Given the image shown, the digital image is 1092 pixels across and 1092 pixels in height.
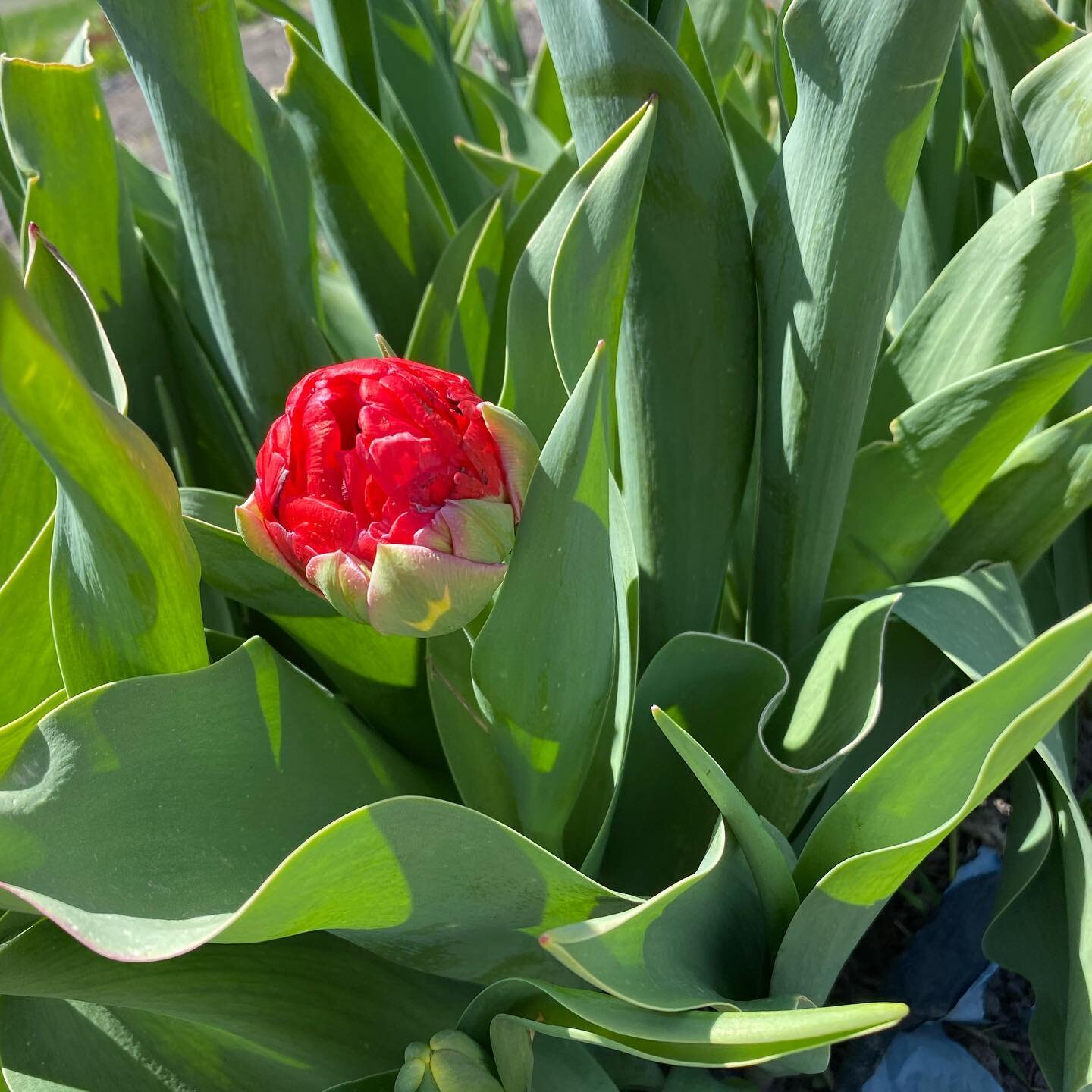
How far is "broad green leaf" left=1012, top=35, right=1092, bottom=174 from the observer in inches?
20.2

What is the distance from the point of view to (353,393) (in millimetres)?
393

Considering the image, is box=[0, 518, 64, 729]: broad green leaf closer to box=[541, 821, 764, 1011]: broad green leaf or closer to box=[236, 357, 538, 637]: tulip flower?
box=[236, 357, 538, 637]: tulip flower

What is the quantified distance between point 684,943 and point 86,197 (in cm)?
54

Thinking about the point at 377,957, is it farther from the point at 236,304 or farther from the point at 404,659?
the point at 236,304

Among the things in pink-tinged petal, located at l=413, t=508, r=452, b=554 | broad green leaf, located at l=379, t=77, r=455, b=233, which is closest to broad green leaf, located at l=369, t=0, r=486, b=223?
broad green leaf, located at l=379, t=77, r=455, b=233

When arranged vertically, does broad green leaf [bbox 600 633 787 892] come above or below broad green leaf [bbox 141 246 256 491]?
below

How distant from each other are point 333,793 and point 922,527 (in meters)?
0.36

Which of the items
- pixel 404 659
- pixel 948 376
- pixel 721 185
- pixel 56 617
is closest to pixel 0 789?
pixel 56 617

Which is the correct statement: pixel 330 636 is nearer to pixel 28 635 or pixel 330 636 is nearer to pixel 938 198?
pixel 28 635

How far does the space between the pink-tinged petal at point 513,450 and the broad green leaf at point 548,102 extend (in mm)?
648

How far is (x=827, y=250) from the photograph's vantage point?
1.59 ft

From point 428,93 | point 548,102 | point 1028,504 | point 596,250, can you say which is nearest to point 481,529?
point 596,250

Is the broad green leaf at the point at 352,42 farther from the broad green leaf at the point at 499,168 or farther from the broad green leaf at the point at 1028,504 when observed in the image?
the broad green leaf at the point at 1028,504

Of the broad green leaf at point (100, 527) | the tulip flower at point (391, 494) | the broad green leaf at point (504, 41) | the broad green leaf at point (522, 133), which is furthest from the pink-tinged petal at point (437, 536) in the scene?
the broad green leaf at point (504, 41)
